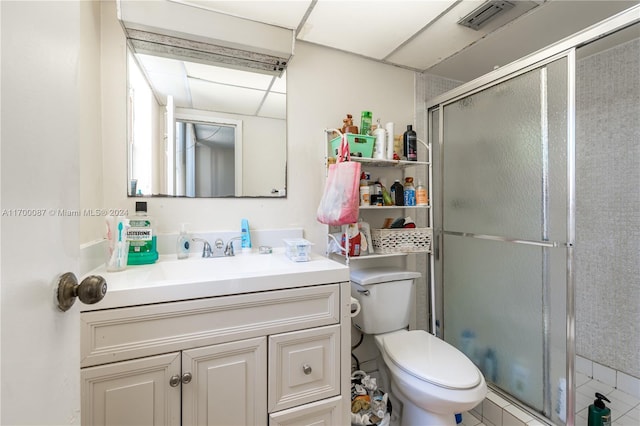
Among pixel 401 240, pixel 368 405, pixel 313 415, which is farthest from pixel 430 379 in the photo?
pixel 401 240

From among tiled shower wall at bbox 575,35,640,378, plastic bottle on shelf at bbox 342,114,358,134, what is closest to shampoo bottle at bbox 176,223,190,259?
plastic bottle on shelf at bbox 342,114,358,134

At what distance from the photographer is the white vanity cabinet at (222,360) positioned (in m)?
0.82

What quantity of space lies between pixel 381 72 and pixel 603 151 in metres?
1.47

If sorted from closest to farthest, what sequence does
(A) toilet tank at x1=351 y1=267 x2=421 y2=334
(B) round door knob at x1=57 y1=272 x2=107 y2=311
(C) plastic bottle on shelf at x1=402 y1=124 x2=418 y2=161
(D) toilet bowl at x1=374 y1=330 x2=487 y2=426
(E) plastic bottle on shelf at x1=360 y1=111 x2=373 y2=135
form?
(B) round door knob at x1=57 y1=272 x2=107 y2=311 → (D) toilet bowl at x1=374 y1=330 x2=487 y2=426 → (A) toilet tank at x1=351 y1=267 x2=421 y2=334 → (E) plastic bottle on shelf at x1=360 y1=111 x2=373 y2=135 → (C) plastic bottle on shelf at x1=402 y1=124 x2=418 y2=161

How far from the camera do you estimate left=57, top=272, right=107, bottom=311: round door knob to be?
48 cm

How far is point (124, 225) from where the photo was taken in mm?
1100

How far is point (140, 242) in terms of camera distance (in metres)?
1.17

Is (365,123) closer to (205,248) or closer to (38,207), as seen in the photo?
(205,248)

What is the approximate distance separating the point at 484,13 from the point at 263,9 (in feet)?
3.54

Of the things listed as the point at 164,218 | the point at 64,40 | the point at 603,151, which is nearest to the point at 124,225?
the point at 164,218

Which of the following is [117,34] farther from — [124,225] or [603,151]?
[603,151]

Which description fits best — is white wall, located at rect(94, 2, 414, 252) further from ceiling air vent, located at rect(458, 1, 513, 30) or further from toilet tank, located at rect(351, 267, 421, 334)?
ceiling air vent, located at rect(458, 1, 513, 30)

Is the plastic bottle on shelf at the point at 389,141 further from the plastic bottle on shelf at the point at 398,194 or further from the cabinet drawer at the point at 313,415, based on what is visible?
the cabinet drawer at the point at 313,415

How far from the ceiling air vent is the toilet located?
4.43 feet
